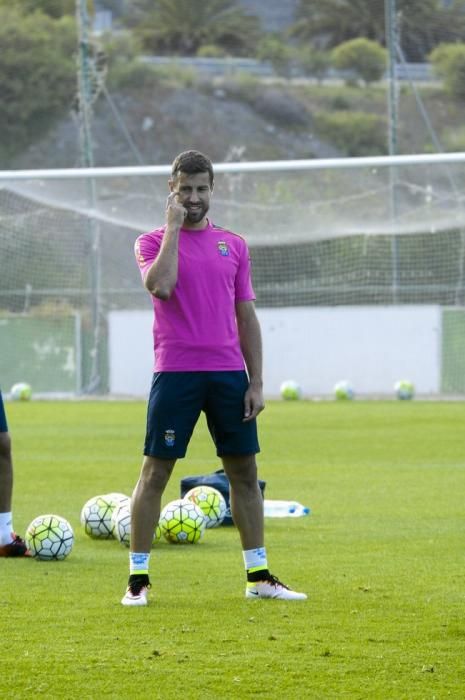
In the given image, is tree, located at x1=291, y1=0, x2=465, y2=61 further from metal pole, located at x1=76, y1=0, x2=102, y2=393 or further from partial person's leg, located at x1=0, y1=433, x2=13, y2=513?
partial person's leg, located at x1=0, y1=433, x2=13, y2=513

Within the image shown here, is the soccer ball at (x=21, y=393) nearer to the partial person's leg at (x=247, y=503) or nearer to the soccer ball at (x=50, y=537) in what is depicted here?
the soccer ball at (x=50, y=537)

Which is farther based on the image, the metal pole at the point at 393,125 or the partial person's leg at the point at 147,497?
the metal pole at the point at 393,125

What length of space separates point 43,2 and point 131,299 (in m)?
33.7

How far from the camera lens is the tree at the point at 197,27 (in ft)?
198

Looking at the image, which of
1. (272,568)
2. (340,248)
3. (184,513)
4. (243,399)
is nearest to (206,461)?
(184,513)

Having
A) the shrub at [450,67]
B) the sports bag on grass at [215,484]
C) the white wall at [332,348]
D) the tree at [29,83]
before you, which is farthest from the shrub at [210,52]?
the sports bag on grass at [215,484]

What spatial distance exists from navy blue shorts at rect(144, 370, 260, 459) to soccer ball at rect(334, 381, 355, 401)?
19268 mm

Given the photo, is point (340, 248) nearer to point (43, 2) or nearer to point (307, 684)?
point (307, 684)

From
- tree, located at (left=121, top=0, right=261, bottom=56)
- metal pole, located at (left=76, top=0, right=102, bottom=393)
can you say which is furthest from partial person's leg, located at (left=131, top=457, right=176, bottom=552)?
tree, located at (left=121, top=0, right=261, bottom=56)

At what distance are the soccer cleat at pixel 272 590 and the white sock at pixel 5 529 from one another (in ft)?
7.10

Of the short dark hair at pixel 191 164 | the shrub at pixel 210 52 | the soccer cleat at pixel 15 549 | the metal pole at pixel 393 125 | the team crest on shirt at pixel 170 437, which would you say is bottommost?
the soccer cleat at pixel 15 549

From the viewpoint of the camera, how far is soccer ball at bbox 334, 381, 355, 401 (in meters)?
26.7

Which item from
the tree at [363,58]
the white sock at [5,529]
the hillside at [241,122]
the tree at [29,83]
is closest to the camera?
the white sock at [5,529]

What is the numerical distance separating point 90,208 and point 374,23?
34676 millimetres
